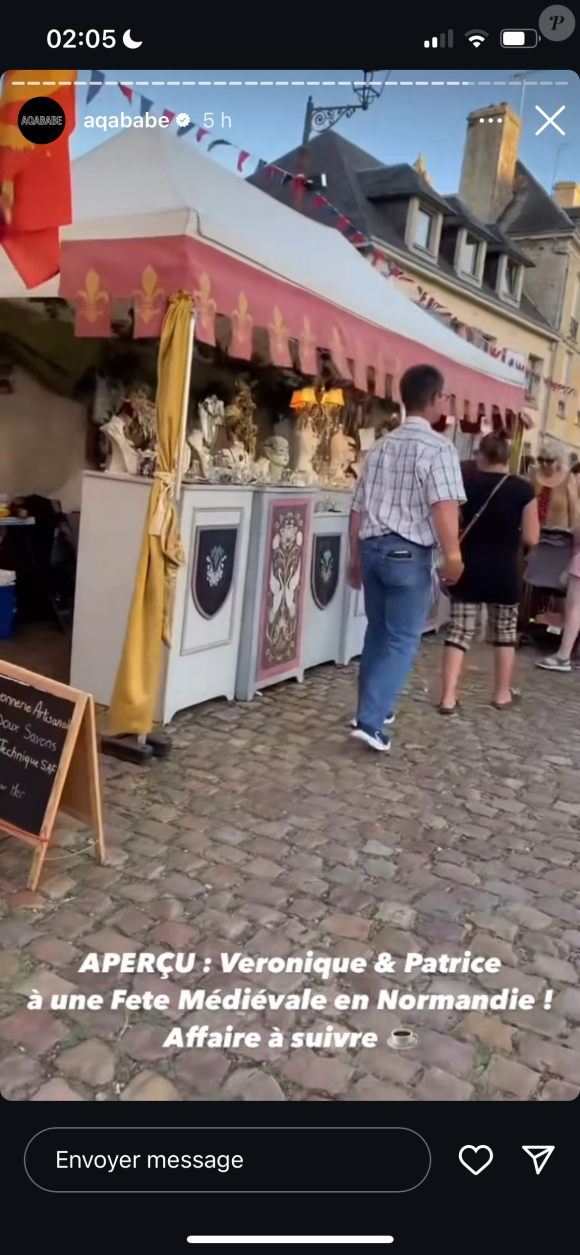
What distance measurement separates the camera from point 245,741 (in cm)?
369

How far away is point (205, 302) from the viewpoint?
10.1 ft

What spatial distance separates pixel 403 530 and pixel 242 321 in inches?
40.2

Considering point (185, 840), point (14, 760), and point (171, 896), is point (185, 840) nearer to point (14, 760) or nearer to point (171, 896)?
point (171, 896)

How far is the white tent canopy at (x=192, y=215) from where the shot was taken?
9.70ft

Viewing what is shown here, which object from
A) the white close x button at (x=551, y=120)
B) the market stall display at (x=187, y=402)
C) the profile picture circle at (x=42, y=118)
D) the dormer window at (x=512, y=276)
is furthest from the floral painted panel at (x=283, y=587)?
the white close x button at (x=551, y=120)

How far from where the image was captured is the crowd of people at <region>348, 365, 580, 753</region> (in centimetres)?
349

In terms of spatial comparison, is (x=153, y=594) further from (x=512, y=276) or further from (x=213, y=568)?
(x=512, y=276)
